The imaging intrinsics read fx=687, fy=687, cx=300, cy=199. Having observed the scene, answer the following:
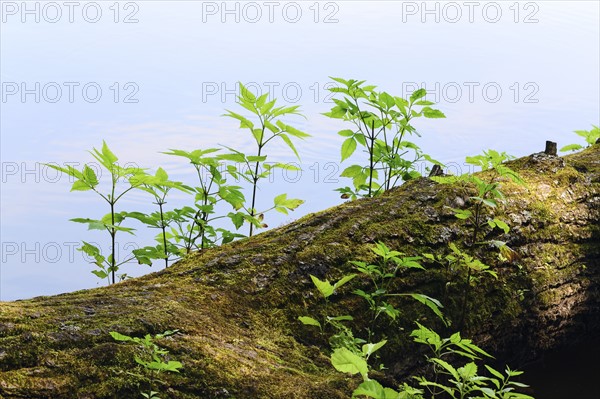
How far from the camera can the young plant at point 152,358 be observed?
2.03m

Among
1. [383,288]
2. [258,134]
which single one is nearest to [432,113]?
[258,134]

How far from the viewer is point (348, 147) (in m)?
3.91

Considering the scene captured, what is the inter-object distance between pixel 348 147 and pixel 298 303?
1344mm

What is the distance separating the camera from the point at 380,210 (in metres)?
3.41

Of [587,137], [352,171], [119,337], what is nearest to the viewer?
[119,337]

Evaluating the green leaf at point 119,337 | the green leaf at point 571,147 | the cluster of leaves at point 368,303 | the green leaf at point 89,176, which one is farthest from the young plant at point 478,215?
the green leaf at point 571,147

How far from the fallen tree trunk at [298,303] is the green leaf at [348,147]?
367mm

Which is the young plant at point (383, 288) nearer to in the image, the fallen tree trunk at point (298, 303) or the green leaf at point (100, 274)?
the fallen tree trunk at point (298, 303)

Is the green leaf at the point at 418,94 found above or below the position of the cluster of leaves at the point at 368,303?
above

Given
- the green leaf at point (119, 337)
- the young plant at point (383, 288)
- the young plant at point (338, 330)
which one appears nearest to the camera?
the green leaf at point (119, 337)

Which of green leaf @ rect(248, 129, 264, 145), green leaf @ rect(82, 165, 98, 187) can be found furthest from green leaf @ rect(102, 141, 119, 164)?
green leaf @ rect(248, 129, 264, 145)

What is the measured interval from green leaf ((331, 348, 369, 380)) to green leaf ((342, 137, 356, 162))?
224 cm

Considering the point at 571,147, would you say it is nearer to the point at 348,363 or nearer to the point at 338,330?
the point at 338,330

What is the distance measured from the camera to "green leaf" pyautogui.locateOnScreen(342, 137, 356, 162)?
3.91m
